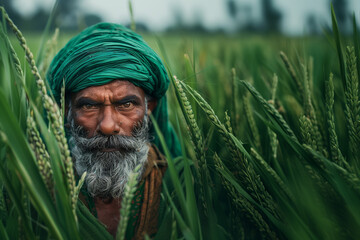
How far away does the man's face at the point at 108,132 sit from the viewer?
819 millimetres

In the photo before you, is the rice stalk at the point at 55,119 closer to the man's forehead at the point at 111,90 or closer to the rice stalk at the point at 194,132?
the rice stalk at the point at 194,132

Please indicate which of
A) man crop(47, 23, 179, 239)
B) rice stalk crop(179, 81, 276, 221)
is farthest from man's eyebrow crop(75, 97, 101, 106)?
rice stalk crop(179, 81, 276, 221)

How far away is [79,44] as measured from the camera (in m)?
0.87

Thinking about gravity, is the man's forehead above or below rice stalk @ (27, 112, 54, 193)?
above

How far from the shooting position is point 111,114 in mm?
818

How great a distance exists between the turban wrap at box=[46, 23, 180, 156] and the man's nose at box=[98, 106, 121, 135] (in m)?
0.08

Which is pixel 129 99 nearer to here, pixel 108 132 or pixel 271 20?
pixel 108 132

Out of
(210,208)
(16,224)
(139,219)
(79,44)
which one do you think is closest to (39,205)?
(16,224)

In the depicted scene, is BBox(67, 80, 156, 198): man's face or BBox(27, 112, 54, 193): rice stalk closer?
BBox(27, 112, 54, 193): rice stalk

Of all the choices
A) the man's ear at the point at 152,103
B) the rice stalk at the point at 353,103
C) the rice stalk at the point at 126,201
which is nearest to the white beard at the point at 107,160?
the man's ear at the point at 152,103

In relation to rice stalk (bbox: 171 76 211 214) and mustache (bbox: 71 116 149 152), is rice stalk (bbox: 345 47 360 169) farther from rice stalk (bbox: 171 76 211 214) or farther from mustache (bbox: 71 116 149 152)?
mustache (bbox: 71 116 149 152)

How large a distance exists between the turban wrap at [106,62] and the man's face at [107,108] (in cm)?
2

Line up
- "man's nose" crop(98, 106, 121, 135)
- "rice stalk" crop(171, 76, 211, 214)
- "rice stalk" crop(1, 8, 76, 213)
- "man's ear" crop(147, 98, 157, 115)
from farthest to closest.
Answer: "man's ear" crop(147, 98, 157, 115)
"man's nose" crop(98, 106, 121, 135)
"rice stalk" crop(171, 76, 211, 214)
"rice stalk" crop(1, 8, 76, 213)

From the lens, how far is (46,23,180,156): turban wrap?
82cm
